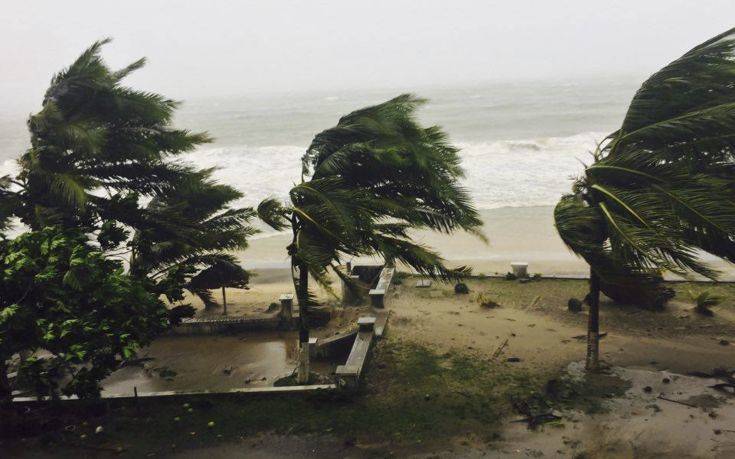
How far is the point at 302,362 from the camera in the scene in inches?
393

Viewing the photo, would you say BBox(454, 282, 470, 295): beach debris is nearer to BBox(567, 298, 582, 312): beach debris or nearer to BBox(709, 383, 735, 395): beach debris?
BBox(567, 298, 582, 312): beach debris

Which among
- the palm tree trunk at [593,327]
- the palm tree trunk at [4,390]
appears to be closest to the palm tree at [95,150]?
the palm tree trunk at [4,390]

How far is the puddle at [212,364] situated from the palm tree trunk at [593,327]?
445 centimetres

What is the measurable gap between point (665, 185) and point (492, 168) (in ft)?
96.3

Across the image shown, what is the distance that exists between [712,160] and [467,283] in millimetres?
6800

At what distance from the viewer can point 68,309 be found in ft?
25.6

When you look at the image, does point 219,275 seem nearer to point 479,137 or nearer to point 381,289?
point 381,289

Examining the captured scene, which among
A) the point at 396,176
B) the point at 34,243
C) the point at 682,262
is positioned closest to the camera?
the point at 682,262

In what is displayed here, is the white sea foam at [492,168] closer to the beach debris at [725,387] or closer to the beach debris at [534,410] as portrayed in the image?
the beach debris at [725,387]

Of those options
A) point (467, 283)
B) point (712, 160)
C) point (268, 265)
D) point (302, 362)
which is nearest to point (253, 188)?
point (268, 265)

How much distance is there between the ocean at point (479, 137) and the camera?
32.9m

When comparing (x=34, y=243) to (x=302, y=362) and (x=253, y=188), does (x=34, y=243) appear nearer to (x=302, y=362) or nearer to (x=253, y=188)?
(x=302, y=362)

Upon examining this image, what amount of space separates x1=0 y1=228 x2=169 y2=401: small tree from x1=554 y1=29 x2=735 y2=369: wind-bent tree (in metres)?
5.80

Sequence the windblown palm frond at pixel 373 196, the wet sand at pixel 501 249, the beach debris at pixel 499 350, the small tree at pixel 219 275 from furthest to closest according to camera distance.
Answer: the wet sand at pixel 501 249
the small tree at pixel 219 275
the beach debris at pixel 499 350
the windblown palm frond at pixel 373 196
